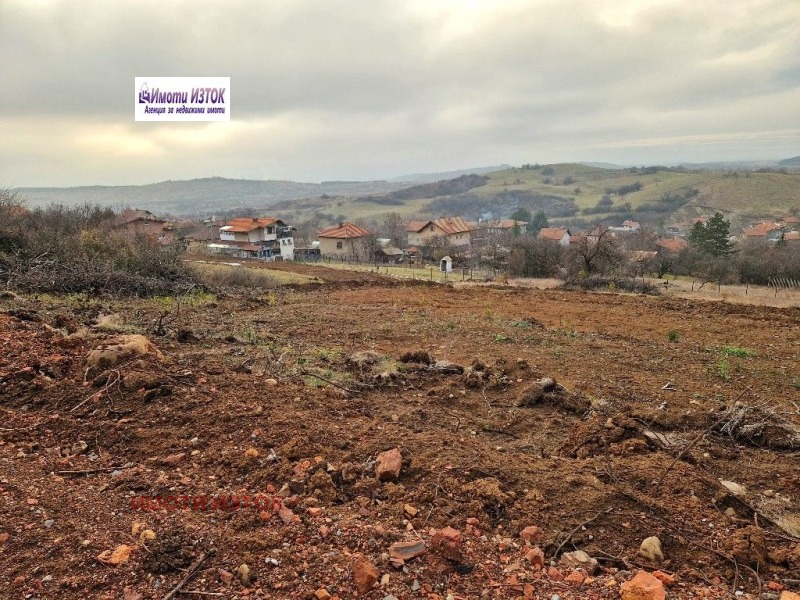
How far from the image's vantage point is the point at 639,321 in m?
13.9

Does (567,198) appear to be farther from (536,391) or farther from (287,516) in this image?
(287,516)

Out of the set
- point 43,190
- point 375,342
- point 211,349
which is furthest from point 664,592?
point 43,190

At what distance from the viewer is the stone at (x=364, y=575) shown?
2.31 m

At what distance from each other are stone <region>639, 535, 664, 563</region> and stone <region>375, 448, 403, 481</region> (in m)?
1.55

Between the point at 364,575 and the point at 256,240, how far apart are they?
55.6 metres

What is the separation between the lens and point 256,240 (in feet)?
180

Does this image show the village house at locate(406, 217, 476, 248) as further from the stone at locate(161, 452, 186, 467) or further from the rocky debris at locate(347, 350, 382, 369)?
the stone at locate(161, 452, 186, 467)

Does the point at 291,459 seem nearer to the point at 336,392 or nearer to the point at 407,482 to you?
the point at 407,482

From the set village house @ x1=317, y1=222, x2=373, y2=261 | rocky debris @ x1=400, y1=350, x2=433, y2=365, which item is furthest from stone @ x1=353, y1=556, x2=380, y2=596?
village house @ x1=317, y1=222, x2=373, y2=261

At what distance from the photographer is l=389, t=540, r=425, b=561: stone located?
8.31 feet

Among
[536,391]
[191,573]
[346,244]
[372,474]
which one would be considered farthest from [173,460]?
[346,244]

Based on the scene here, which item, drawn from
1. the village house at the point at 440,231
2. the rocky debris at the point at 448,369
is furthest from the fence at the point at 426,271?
the rocky debris at the point at 448,369

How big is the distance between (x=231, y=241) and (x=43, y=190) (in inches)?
5466

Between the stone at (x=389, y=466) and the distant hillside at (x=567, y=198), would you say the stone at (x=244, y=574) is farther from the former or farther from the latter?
the distant hillside at (x=567, y=198)
